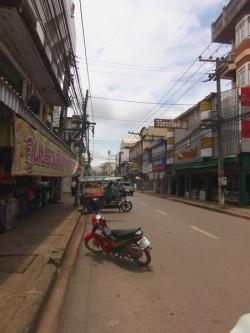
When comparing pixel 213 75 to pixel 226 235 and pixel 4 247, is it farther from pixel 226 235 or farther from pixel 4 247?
pixel 4 247

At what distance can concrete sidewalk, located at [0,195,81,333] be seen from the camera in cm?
578

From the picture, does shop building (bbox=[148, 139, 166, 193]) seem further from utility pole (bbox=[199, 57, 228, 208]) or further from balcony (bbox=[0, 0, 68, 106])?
balcony (bbox=[0, 0, 68, 106])

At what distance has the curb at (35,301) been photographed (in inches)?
213

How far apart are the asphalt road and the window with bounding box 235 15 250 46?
2387 centimetres

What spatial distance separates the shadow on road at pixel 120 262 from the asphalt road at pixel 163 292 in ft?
0.07

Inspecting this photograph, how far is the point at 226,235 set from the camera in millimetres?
15625

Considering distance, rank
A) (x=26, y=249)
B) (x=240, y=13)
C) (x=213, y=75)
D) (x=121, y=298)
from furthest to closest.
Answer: (x=240, y=13)
(x=213, y=75)
(x=26, y=249)
(x=121, y=298)

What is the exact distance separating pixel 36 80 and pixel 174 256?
11.1 m

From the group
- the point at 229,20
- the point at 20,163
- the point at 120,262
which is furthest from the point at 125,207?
the point at 229,20

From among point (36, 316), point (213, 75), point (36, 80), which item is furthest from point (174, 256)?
point (213, 75)

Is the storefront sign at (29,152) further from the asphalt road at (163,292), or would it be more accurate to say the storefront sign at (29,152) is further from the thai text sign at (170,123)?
the thai text sign at (170,123)

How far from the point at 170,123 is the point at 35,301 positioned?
38.2 m

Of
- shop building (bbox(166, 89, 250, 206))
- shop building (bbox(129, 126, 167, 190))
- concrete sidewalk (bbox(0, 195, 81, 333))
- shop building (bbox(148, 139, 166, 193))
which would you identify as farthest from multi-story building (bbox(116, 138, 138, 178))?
concrete sidewalk (bbox(0, 195, 81, 333))

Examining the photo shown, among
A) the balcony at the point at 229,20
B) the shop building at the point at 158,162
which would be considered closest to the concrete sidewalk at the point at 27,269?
the balcony at the point at 229,20
